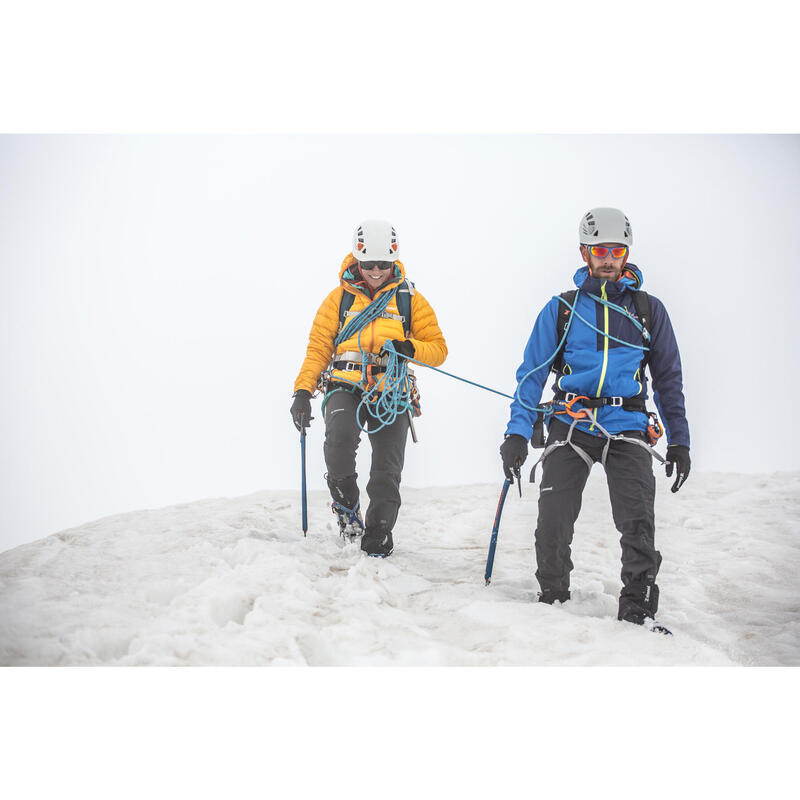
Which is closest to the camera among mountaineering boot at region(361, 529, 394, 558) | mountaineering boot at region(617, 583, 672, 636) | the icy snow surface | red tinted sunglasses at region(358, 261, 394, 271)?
the icy snow surface

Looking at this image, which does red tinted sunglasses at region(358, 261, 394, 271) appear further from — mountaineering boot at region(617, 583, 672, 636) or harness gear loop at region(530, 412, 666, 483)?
mountaineering boot at region(617, 583, 672, 636)

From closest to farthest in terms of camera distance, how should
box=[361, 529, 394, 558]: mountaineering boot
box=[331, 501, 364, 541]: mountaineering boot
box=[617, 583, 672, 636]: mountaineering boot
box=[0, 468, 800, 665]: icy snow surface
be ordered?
1. box=[0, 468, 800, 665]: icy snow surface
2. box=[617, 583, 672, 636]: mountaineering boot
3. box=[361, 529, 394, 558]: mountaineering boot
4. box=[331, 501, 364, 541]: mountaineering boot

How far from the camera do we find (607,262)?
142 inches

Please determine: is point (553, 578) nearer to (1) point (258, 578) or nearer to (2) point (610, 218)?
(1) point (258, 578)

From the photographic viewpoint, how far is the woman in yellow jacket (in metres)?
4.13

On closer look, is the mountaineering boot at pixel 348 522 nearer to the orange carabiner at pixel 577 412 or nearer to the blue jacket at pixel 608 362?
the blue jacket at pixel 608 362

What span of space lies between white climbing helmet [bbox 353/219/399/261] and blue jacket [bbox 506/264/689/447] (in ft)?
3.55

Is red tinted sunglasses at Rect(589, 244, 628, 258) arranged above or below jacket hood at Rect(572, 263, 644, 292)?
above

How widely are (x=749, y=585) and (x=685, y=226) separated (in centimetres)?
295

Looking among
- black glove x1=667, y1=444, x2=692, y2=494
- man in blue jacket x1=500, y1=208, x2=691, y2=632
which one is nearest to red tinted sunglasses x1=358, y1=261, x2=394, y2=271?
man in blue jacket x1=500, y1=208, x2=691, y2=632

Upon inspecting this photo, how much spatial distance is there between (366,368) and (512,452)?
1.13 meters

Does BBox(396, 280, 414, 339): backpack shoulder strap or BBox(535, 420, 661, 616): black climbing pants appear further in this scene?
BBox(396, 280, 414, 339): backpack shoulder strap

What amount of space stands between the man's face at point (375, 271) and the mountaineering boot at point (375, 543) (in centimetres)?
147

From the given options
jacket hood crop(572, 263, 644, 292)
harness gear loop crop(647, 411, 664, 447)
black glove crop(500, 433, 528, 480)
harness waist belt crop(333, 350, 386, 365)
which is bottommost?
black glove crop(500, 433, 528, 480)
